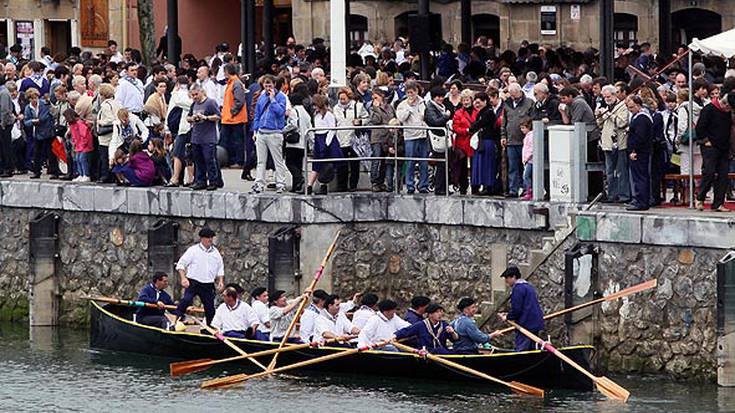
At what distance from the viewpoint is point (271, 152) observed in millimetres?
32531

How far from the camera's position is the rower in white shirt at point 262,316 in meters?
30.9

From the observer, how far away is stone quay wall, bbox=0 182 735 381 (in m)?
29.2

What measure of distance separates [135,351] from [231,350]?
1.91m

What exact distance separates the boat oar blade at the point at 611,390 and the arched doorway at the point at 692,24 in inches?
835

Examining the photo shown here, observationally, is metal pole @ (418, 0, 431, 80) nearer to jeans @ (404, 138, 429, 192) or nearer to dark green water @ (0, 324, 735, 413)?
jeans @ (404, 138, 429, 192)

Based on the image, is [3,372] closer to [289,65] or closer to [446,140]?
[446,140]

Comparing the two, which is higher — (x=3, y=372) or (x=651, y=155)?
(x=651, y=155)

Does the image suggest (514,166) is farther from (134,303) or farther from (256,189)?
(134,303)

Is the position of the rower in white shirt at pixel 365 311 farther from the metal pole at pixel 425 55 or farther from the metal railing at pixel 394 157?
the metal pole at pixel 425 55

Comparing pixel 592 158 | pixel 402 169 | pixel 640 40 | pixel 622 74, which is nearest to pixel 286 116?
pixel 402 169

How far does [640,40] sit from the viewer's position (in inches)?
1924

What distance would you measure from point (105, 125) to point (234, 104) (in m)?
1.81

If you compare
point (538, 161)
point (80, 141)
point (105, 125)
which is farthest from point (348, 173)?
point (80, 141)

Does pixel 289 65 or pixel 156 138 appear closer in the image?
pixel 156 138
